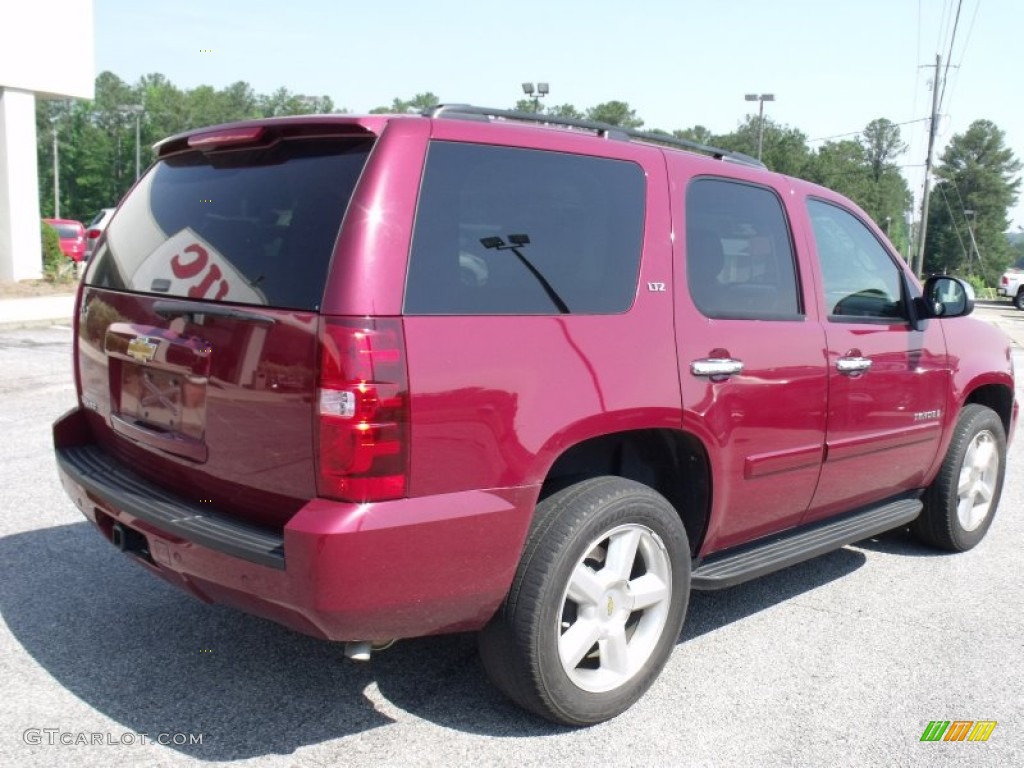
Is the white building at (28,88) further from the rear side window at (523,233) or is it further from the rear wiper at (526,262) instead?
the rear wiper at (526,262)

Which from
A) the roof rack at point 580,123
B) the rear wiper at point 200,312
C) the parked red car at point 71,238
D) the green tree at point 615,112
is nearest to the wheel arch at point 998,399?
the roof rack at point 580,123

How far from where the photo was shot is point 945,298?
4.72 metres

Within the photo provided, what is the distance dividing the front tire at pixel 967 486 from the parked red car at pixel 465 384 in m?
1.30

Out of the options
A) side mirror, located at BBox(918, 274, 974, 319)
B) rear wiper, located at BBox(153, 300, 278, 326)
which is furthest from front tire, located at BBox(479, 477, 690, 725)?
side mirror, located at BBox(918, 274, 974, 319)

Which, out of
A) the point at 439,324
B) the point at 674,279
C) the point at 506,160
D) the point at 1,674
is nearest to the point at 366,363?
the point at 439,324

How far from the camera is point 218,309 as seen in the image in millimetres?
2832

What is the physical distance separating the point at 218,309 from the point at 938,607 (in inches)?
138

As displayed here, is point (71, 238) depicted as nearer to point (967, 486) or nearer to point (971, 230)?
point (967, 486)

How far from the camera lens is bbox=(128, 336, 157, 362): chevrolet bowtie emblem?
120 inches

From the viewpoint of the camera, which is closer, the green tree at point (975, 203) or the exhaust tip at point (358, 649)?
the exhaust tip at point (358, 649)

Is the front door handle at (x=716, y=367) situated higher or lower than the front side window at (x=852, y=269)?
lower

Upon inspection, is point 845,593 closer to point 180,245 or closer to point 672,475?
point 672,475

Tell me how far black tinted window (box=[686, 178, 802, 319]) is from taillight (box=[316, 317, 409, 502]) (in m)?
1.35

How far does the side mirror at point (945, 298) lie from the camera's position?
4.65m
